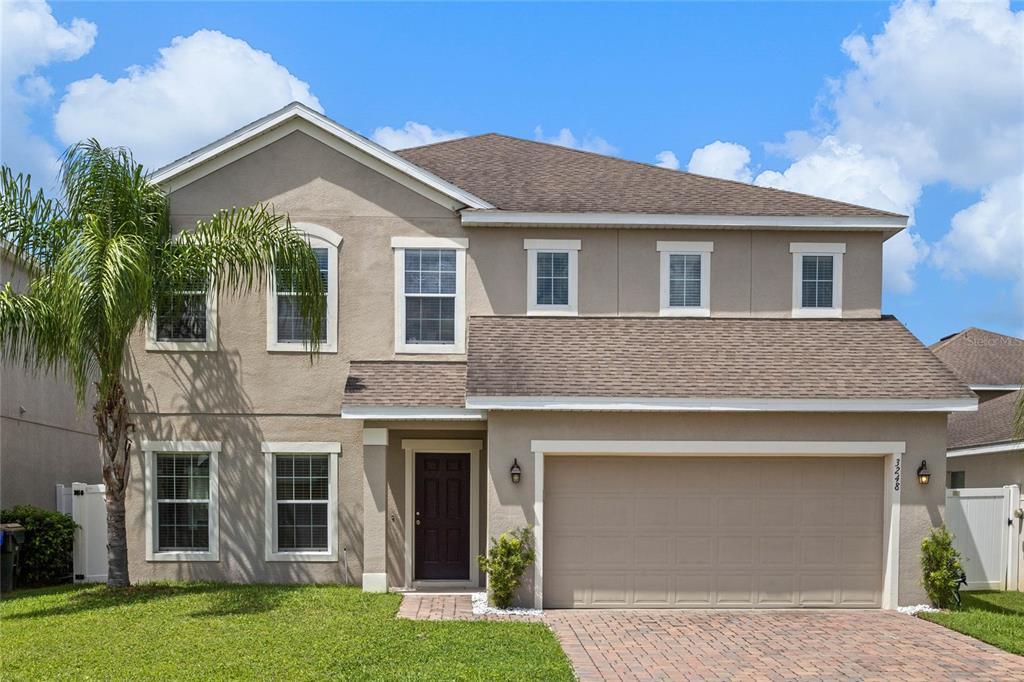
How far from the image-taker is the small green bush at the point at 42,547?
15.3m

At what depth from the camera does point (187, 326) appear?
49.6 ft

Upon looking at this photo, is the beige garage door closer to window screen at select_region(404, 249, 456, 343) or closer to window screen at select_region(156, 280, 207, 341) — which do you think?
window screen at select_region(404, 249, 456, 343)

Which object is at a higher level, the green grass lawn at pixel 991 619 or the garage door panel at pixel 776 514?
the garage door panel at pixel 776 514

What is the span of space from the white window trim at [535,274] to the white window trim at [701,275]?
1440 mm

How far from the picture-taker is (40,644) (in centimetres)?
1059

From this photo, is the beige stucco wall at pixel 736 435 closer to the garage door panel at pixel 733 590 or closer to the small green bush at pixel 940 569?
the small green bush at pixel 940 569

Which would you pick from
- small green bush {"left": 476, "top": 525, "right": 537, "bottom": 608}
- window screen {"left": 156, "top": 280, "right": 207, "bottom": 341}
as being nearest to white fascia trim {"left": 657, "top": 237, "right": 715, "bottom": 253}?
small green bush {"left": 476, "top": 525, "right": 537, "bottom": 608}

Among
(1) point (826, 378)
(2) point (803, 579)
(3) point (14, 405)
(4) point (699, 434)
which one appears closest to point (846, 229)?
(1) point (826, 378)

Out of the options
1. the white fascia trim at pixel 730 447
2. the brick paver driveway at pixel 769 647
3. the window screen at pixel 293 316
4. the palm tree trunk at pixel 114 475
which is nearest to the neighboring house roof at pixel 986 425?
the white fascia trim at pixel 730 447

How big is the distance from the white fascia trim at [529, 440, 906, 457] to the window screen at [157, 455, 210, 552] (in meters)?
5.93

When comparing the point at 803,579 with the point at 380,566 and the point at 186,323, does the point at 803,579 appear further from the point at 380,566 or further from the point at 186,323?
the point at 186,323

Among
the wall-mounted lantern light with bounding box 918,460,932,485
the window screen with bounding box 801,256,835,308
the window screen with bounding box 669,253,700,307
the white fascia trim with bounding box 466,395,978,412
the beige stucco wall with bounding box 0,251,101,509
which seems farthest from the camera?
the beige stucco wall with bounding box 0,251,101,509

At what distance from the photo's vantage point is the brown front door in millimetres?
15047

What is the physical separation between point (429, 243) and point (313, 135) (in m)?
2.65
